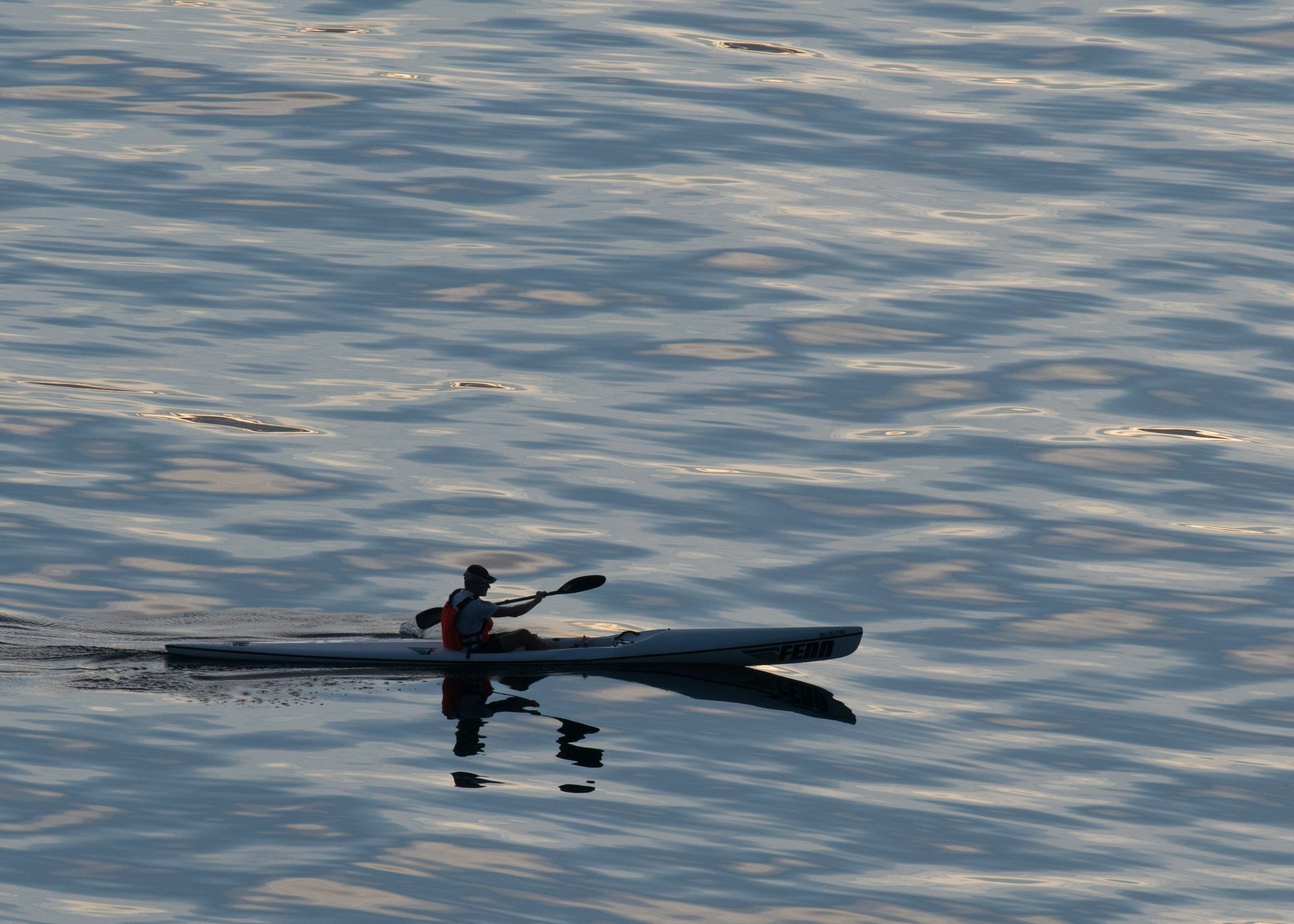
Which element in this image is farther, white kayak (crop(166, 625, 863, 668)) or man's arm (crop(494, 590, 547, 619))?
man's arm (crop(494, 590, 547, 619))

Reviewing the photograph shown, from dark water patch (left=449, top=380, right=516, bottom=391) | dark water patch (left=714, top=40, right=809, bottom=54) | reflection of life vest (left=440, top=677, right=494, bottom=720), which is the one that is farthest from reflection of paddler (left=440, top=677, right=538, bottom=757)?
dark water patch (left=714, top=40, right=809, bottom=54)

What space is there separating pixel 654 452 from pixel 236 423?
5724mm

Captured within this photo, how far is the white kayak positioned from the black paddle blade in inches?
22.7

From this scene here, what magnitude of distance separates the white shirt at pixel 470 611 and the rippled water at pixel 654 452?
2.58 feet

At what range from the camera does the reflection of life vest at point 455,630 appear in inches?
815

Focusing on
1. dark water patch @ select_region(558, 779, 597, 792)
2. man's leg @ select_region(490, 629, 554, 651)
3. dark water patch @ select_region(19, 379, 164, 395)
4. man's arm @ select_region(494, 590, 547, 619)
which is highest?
dark water patch @ select_region(19, 379, 164, 395)

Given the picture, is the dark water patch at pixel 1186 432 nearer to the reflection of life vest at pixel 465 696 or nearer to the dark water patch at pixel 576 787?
the reflection of life vest at pixel 465 696

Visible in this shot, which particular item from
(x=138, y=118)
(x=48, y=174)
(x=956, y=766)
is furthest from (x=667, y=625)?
(x=138, y=118)

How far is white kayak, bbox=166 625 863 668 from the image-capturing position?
2066cm

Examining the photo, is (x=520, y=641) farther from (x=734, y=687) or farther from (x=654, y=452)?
(x=654, y=452)

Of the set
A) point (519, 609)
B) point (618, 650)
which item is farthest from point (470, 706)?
point (618, 650)

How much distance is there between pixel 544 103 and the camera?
42625mm

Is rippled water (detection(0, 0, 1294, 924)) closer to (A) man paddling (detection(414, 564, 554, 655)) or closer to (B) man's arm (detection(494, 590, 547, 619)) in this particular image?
(A) man paddling (detection(414, 564, 554, 655))

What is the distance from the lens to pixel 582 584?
21344 millimetres
